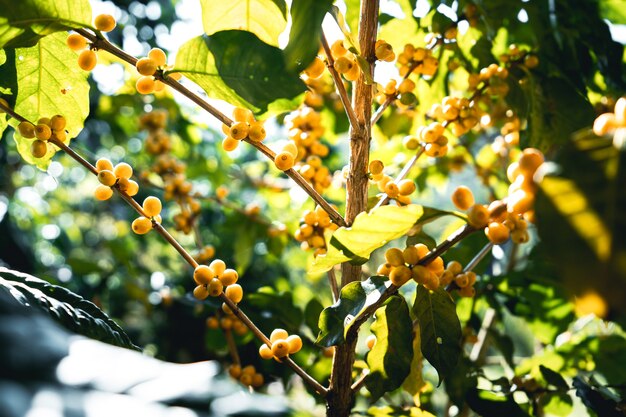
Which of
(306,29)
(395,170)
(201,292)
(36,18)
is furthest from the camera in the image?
(395,170)

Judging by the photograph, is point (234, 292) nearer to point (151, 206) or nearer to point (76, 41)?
point (151, 206)

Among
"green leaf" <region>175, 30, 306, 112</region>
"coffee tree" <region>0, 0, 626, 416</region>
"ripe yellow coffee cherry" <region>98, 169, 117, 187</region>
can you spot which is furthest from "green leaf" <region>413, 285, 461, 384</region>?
"ripe yellow coffee cherry" <region>98, 169, 117, 187</region>

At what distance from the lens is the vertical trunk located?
29.9 inches

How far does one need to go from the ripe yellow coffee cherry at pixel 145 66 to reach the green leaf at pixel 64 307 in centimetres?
32

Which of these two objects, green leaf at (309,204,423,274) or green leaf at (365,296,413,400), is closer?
green leaf at (309,204,423,274)

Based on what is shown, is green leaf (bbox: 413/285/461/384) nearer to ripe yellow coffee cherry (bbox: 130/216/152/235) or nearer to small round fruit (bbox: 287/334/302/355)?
small round fruit (bbox: 287/334/302/355)

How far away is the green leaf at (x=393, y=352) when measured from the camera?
0.69 metres

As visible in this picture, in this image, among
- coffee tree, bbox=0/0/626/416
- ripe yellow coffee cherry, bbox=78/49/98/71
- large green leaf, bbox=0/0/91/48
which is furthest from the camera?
ripe yellow coffee cherry, bbox=78/49/98/71

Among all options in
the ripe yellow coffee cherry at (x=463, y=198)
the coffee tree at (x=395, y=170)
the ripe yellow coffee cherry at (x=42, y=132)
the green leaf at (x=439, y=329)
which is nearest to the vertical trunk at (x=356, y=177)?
the coffee tree at (x=395, y=170)

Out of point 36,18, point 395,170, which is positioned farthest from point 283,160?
point 395,170

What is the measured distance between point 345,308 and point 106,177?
385 mm

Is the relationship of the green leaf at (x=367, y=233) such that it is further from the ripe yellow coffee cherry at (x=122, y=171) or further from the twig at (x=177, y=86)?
the ripe yellow coffee cherry at (x=122, y=171)

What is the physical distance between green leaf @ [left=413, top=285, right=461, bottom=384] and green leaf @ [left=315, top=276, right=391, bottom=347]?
0.07 m

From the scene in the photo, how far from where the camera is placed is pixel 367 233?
1.97ft
